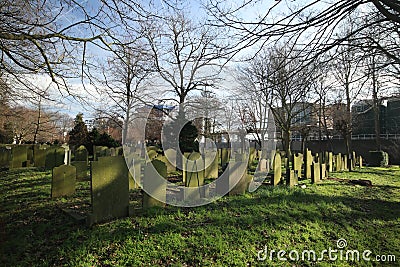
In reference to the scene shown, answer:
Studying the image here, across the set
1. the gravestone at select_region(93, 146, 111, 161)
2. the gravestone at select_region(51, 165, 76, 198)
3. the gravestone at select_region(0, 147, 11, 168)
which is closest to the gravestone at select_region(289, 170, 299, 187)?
the gravestone at select_region(51, 165, 76, 198)

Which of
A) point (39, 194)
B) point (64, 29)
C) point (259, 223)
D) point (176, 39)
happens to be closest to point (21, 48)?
point (64, 29)

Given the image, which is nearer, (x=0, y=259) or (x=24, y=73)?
(x=0, y=259)

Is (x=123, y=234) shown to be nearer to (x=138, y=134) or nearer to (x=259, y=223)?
(x=259, y=223)

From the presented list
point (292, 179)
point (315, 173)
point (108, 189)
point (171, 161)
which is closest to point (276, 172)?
point (292, 179)

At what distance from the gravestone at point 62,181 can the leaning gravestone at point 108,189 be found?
2.21m

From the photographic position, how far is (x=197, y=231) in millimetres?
4008

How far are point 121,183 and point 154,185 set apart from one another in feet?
2.80

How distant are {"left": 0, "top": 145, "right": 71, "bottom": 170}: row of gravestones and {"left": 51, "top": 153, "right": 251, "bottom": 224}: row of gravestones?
4236 mm

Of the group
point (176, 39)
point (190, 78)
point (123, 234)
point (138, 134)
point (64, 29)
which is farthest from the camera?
point (138, 134)

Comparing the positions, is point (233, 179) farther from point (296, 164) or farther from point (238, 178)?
point (296, 164)

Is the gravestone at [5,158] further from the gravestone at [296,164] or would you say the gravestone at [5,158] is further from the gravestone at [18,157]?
the gravestone at [296,164]

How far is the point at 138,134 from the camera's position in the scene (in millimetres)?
19859

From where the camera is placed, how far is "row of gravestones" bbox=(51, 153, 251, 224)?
4039 millimetres

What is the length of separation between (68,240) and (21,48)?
15.4 ft
